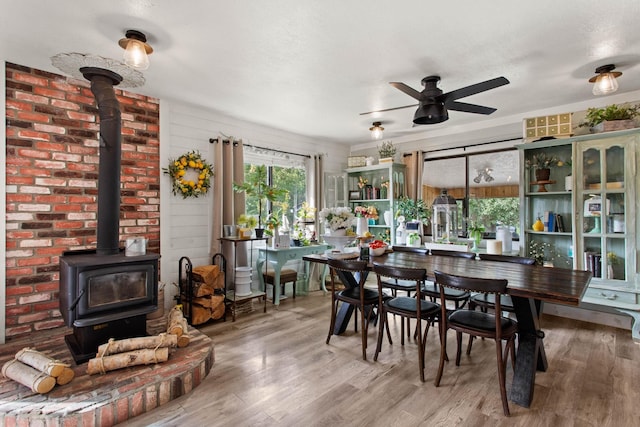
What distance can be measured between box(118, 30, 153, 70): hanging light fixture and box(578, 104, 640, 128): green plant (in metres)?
4.56

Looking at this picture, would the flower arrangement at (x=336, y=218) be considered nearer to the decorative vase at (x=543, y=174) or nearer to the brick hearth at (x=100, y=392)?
the brick hearth at (x=100, y=392)

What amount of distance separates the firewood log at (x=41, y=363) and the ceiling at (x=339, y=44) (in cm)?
227

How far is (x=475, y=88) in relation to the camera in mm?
2576

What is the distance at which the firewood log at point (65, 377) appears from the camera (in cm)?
212

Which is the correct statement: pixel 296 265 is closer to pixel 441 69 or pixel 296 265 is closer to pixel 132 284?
pixel 132 284

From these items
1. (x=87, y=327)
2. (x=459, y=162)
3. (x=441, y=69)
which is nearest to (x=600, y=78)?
(x=441, y=69)

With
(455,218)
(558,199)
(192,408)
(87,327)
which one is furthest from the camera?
(455,218)

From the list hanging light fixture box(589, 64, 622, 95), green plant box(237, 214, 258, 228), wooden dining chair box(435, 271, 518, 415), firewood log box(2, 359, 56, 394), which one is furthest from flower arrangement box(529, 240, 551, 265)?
firewood log box(2, 359, 56, 394)

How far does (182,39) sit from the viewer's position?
2506 mm

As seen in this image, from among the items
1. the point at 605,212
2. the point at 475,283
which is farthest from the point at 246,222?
the point at 605,212

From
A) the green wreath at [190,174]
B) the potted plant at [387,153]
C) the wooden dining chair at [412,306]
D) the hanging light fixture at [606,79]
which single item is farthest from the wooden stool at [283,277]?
the hanging light fixture at [606,79]

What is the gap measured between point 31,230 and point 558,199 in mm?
5810

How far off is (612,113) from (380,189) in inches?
126

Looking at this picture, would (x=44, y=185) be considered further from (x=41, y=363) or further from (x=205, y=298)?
(x=205, y=298)
